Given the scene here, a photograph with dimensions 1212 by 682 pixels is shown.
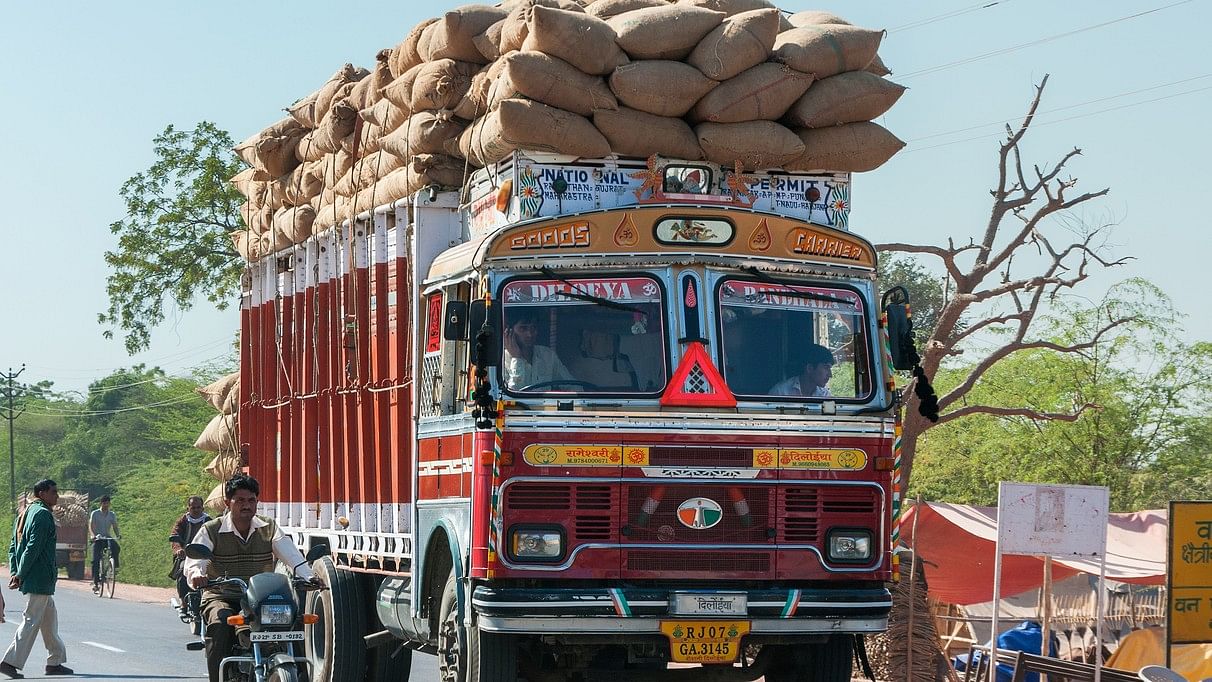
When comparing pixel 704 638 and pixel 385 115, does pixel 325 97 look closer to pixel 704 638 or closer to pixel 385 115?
pixel 385 115

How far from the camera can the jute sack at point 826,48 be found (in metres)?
10.3

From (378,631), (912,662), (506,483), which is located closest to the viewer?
(506,483)

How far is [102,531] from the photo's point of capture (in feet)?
109

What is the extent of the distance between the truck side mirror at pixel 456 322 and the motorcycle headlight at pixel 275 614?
71.5 inches

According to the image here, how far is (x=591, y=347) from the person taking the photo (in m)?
9.40

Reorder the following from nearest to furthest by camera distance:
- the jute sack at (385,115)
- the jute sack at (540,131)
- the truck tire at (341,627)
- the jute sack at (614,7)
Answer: the jute sack at (540,131), the jute sack at (614,7), the jute sack at (385,115), the truck tire at (341,627)

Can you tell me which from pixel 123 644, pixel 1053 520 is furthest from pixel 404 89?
pixel 123 644

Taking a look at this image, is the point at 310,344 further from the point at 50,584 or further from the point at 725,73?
the point at 725,73

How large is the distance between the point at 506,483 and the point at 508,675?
1099 mm

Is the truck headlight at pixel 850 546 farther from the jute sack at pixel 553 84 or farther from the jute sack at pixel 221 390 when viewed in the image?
the jute sack at pixel 221 390

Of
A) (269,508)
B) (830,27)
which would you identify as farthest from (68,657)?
(830,27)

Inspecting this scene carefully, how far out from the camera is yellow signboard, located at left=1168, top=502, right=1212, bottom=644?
11422mm

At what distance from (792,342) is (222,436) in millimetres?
8777

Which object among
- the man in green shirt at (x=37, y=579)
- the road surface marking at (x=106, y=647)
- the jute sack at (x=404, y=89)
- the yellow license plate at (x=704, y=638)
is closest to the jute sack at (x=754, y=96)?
the jute sack at (x=404, y=89)
